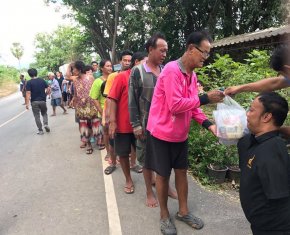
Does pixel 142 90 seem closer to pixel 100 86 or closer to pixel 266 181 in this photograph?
pixel 266 181

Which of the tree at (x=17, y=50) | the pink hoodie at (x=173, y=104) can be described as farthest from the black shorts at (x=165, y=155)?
the tree at (x=17, y=50)

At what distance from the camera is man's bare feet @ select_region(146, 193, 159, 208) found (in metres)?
3.76

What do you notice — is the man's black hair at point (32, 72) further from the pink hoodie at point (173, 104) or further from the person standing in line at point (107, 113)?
the pink hoodie at point (173, 104)

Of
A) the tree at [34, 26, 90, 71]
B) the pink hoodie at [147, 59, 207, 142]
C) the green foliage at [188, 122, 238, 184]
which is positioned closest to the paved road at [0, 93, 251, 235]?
the green foliage at [188, 122, 238, 184]

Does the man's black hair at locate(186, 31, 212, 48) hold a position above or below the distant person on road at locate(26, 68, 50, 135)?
above

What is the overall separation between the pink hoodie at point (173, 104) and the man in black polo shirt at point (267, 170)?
72cm

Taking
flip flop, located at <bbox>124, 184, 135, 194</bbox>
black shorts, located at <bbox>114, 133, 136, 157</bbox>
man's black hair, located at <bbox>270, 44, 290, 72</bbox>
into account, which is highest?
man's black hair, located at <bbox>270, 44, 290, 72</bbox>

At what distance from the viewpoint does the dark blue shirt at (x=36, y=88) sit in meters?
8.34

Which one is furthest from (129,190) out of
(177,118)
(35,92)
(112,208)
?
(35,92)

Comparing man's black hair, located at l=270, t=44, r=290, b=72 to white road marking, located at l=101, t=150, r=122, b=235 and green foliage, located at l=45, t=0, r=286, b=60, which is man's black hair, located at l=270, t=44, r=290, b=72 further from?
green foliage, located at l=45, t=0, r=286, b=60

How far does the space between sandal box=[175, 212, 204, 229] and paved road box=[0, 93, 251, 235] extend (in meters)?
0.05

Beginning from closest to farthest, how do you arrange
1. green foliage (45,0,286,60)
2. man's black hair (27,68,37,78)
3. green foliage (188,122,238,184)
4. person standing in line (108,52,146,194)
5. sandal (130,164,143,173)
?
person standing in line (108,52,146,194) → green foliage (188,122,238,184) → sandal (130,164,143,173) → man's black hair (27,68,37,78) → green foliage (45,0,286,60)

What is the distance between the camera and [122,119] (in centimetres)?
402

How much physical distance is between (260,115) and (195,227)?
1696mm
